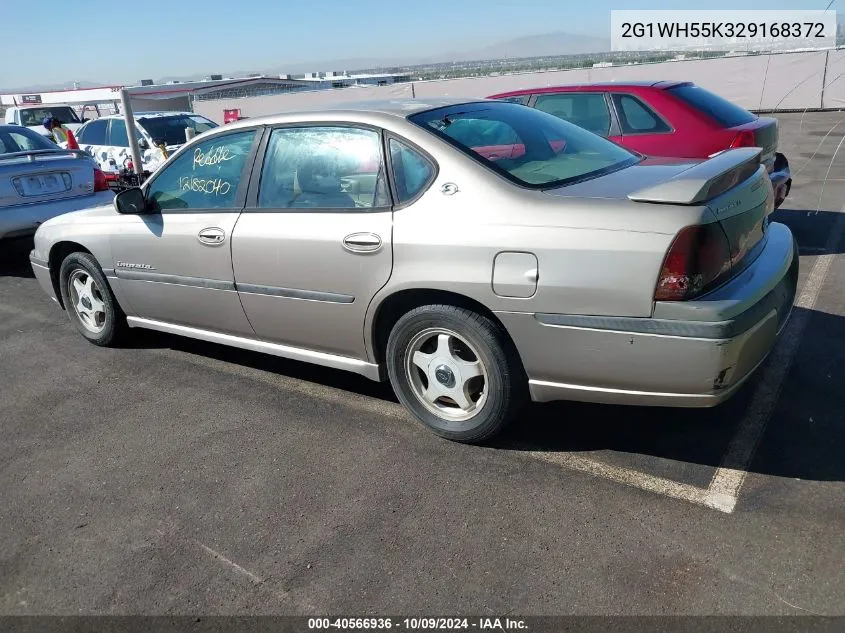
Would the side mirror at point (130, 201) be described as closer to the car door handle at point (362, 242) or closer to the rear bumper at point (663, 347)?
the car door handle at point (362, 242)

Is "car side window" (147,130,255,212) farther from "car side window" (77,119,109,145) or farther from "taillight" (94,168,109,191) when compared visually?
"car side window" (77,119,109,145)

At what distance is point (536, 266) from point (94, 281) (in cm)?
342

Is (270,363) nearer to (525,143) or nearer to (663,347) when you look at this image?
(525,143)

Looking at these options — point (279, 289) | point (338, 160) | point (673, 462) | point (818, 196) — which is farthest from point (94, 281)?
point (818, 196)

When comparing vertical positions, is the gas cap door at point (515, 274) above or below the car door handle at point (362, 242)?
below

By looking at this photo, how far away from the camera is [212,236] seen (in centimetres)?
392

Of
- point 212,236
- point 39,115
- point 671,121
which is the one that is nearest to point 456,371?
point 212,236

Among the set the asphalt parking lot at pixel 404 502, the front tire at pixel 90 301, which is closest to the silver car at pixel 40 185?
the front tire at pixel 90 301

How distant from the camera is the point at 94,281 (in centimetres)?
489

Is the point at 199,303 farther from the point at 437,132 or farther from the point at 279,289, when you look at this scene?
the point at 437,132

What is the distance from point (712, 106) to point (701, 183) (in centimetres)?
414

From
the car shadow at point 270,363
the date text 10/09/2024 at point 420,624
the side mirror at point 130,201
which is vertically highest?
the side mirror at point 130,201

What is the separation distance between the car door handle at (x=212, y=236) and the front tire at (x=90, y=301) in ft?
3.92

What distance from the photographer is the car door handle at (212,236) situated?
3879 mm
